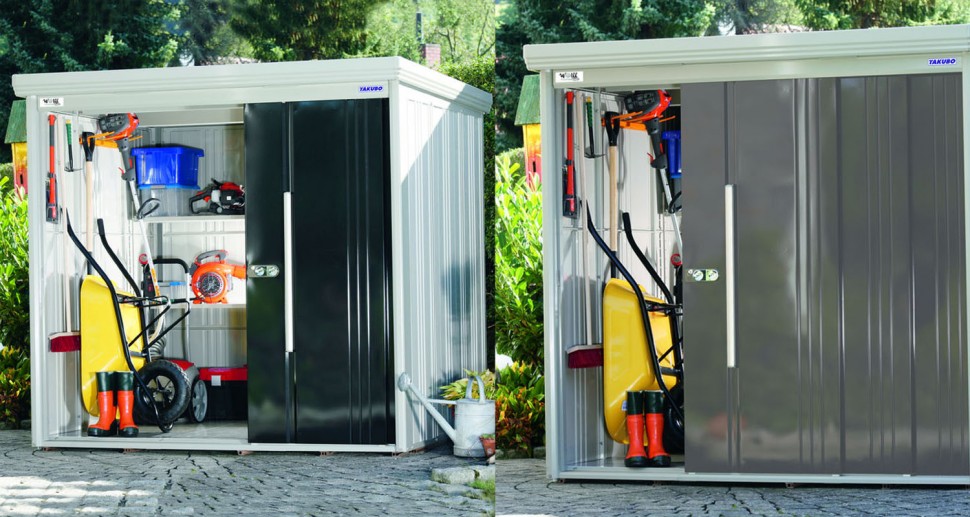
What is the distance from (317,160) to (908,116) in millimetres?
2813

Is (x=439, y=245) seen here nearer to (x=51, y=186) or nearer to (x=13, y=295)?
(x=51, y=186)

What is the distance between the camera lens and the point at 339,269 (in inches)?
231

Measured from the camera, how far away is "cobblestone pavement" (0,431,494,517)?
4965 mm

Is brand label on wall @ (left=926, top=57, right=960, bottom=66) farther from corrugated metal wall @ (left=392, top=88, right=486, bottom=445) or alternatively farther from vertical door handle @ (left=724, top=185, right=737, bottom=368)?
corrugated metal wall @ (left=392, top=88, right=486, bottom=445)

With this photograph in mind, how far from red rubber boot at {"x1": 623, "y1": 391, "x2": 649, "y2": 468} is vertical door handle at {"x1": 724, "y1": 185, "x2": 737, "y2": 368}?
1.56ft

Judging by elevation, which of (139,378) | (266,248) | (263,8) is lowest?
(139,378)

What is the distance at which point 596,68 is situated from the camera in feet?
17.1

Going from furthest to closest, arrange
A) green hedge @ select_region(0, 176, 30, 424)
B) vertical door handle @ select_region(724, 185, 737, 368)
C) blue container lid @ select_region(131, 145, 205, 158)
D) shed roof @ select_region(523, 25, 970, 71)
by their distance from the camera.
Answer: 1. green hedge @ select_region(0, 176, 30, 424)
2. blue container lid @ select_region(131, 145, 205, 158)
3. vertical door handle @ select_region(724, 185, 737, 368)
4. shed roof @ select_region(523, 25, 970, 71)

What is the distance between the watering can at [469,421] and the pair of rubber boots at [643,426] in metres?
0.88

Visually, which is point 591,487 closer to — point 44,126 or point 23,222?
point 44,126

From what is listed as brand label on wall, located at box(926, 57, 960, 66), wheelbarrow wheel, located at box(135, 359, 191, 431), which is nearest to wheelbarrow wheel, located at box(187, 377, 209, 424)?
wheelbarrow wheel, located at box(135, 359, 191, 431)

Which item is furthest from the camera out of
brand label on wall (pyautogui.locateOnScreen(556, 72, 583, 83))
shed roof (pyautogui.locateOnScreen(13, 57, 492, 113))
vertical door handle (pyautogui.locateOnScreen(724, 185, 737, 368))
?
shed roof (pyautogui.locateOnScreen(13, 57, 492, 113))

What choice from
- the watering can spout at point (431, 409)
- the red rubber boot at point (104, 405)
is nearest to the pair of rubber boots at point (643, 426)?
the watering can spout at point (431, 409)

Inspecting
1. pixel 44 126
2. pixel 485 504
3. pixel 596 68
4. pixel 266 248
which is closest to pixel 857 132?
pixel 596 68
